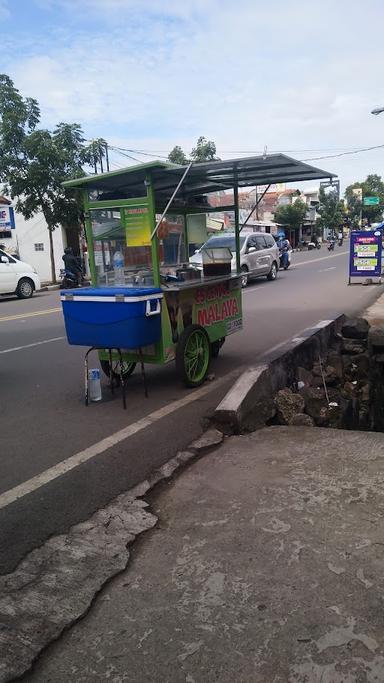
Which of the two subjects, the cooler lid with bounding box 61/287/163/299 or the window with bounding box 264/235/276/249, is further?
the window with bounding box 264/235/276/249

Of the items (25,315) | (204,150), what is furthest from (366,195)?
(25,315)

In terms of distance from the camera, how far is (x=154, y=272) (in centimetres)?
541

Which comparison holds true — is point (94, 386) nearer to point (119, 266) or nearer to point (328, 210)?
point (119, 266)

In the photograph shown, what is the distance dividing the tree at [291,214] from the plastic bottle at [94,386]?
49.3 meters

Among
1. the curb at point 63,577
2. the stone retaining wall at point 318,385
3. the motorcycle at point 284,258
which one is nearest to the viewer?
the curb at point 63,577

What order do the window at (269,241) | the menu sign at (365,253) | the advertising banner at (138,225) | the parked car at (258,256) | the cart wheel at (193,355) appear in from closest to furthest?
the advertising banner at (138,225)
the cart wheel at (193,355)
the menu sign at (365,253)
the parked car at (258,256)
the window at (269,241)

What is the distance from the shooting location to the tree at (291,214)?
5225 centimetres

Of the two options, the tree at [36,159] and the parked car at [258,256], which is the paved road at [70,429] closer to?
the parked car at [258,256]

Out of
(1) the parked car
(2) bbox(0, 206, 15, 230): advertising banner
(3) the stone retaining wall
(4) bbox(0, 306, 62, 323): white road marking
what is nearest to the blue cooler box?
(3) the stone retaining wall

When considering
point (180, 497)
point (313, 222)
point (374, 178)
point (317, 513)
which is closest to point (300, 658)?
point (317, 513)

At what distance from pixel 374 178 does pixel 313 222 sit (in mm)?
36463

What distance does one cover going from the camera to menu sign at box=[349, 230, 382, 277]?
1623 cm

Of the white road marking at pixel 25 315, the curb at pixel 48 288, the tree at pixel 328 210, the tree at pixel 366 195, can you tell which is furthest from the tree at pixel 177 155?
the tree at pixel 366 195

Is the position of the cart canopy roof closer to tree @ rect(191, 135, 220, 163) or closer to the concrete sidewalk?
the concrete sidewalk
